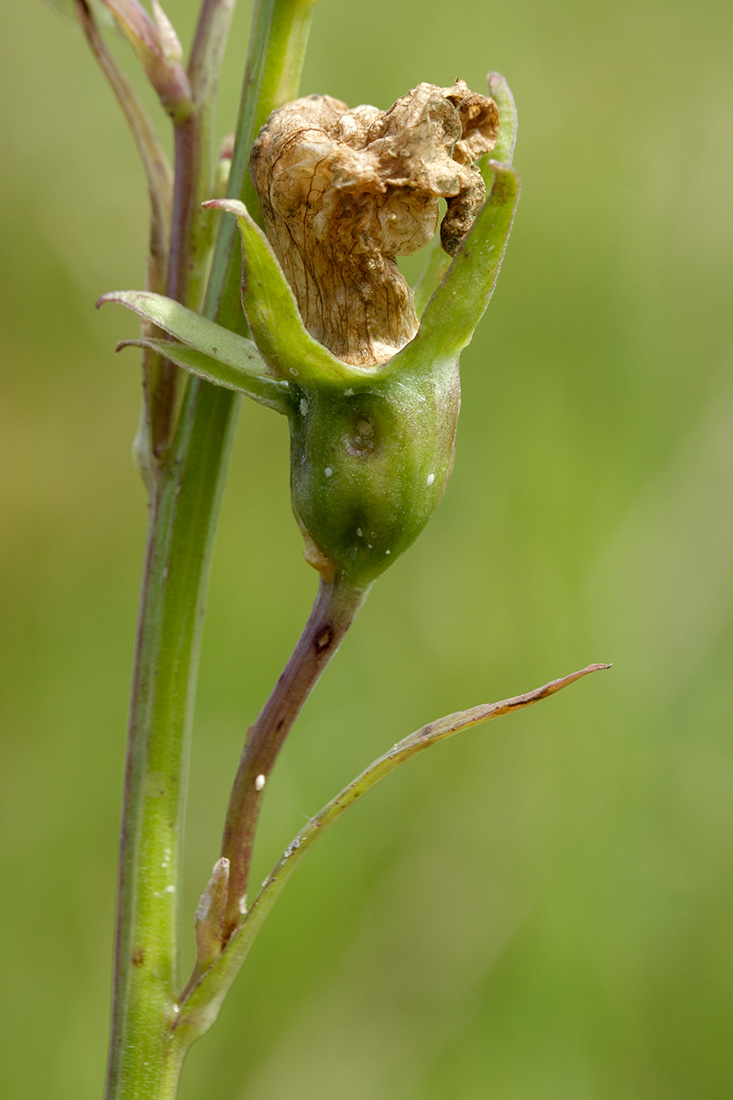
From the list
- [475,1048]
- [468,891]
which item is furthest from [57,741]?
[475,1048]

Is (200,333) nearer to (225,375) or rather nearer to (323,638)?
(225,375)

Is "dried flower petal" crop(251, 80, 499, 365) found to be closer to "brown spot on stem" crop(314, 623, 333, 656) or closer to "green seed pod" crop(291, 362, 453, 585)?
"green seed pod" crop(291, 362, 453, 585)

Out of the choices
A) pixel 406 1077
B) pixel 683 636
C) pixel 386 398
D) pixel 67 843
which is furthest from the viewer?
pixel 683 636

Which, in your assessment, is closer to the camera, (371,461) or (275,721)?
(371,461)

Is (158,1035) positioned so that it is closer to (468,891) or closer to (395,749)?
(395,749)

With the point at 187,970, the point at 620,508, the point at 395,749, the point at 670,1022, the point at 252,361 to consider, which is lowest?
the point at 187,970

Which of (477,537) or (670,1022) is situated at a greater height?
(477,537)

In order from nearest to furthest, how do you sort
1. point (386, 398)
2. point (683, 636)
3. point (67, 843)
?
1. point (386, 398)
2. point (67, 843)
3. point (683, 636)

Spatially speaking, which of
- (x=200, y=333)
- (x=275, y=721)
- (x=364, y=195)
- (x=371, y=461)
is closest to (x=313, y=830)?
(x=275, y=721)

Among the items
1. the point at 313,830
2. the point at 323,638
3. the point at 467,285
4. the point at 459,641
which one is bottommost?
the point at 459,641
